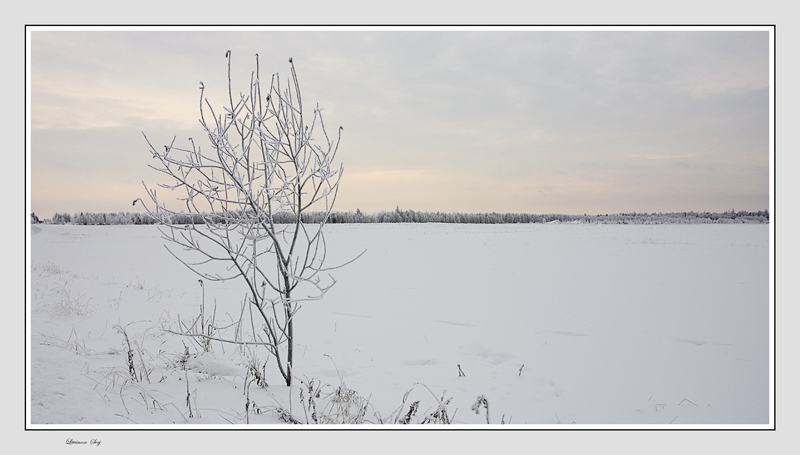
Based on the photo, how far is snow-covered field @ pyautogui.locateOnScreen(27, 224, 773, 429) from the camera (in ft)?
11.7

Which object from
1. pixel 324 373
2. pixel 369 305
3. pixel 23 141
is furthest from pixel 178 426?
pixel 369 305

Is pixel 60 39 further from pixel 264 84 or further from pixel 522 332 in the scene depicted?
pixel 522 332

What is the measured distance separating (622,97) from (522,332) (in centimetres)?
456

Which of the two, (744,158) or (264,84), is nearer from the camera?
(264,84)

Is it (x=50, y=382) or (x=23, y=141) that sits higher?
(x=23, y=141)

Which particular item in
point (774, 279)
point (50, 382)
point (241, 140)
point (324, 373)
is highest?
point (241, 140)

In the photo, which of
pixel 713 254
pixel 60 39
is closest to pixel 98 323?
pixel 60 39

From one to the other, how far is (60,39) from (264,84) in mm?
2874

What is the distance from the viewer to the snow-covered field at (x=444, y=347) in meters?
3.57

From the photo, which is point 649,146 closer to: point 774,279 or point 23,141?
point 774,279

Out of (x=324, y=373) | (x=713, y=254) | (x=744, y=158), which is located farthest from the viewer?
(x=713, y=254)

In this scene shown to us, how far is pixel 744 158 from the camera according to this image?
594 centimetres

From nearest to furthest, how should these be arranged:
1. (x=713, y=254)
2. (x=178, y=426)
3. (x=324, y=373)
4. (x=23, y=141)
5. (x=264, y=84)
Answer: (x=178, y=426) → (x=264, y=84) → (x=23, y=141) → (x=324, y=373) → (x=713, y=254)

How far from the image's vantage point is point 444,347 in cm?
565
